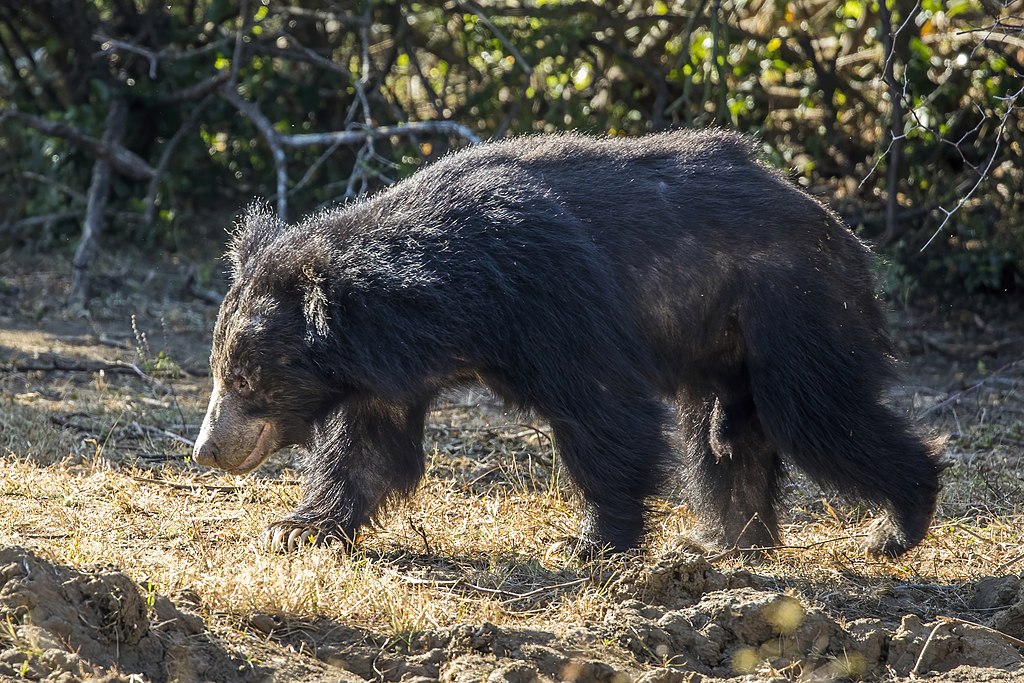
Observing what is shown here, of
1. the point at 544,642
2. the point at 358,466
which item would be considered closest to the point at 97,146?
the point at 358,466

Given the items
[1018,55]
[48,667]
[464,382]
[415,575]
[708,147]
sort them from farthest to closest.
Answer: [1018,55], [708,147], [464,382], [415,575], [48,667]

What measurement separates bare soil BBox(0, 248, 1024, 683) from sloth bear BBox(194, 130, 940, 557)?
10.2 inches

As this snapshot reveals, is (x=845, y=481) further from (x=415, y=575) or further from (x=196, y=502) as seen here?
(x=196, y=502)

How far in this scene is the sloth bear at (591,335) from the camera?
4023mm

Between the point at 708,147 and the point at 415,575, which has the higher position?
the point at 708,147

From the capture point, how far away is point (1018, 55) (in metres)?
8.48

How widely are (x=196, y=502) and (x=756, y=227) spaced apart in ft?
7.40

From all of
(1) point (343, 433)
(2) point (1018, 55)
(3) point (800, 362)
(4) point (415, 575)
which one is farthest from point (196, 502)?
(2) point (1018, 55)

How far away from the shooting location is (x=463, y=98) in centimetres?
980

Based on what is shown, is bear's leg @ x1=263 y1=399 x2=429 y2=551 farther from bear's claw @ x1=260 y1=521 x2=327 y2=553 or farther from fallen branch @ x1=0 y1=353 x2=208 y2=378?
fallen branch @ x1=0 y1=353 x2=208 y2=378

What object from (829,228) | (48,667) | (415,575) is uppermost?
(829,228)

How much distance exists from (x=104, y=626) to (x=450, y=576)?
132 centimetres

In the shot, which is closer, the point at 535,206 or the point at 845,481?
the point at 535,206

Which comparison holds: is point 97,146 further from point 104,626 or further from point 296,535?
point 104,626
